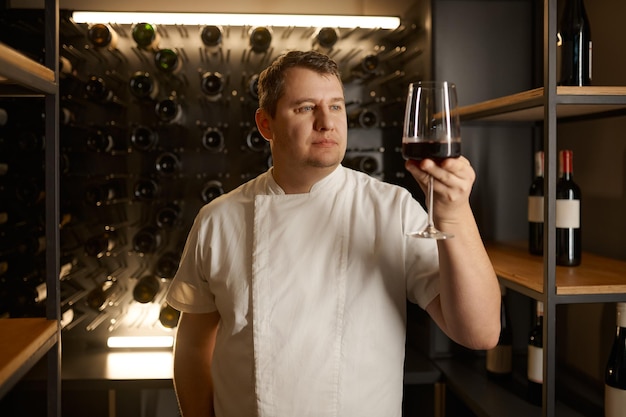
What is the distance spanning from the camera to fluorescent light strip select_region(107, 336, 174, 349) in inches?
114

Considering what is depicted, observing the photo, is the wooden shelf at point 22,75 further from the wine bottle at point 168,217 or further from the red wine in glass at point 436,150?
the wine bottle at point 168,217

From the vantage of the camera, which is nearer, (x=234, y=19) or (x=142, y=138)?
(x=234, y=19)

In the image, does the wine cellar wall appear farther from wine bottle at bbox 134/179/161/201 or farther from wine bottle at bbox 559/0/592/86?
wine bottle at bbox 559/0/592/86

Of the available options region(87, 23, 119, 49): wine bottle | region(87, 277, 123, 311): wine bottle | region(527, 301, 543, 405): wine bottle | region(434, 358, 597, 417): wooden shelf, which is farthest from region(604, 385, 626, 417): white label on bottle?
region(87, 23, 119, 49): wine bottle

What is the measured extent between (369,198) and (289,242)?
24 centimetres

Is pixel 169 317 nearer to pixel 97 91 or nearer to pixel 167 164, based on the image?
pixel 167 164

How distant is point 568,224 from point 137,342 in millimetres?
1800

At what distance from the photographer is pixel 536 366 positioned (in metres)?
2.26

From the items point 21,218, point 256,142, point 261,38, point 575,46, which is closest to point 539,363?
point 575,46

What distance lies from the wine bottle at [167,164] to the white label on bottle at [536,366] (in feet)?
5.24

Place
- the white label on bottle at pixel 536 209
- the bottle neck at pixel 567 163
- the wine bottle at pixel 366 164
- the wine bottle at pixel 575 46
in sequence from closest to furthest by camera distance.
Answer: the wine bottle at pixel 575 46, the bottle neck at pixel 567 163, the white label on bottle at pixel 536 209, the wine bottle at pixel 366 164

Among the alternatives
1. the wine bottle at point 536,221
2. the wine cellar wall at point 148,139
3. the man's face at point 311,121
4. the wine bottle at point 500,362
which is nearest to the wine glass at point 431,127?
the man's face at point 311,121

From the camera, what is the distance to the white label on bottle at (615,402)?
193cm

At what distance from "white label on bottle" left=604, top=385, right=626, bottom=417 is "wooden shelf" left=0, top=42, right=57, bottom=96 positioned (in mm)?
1687
